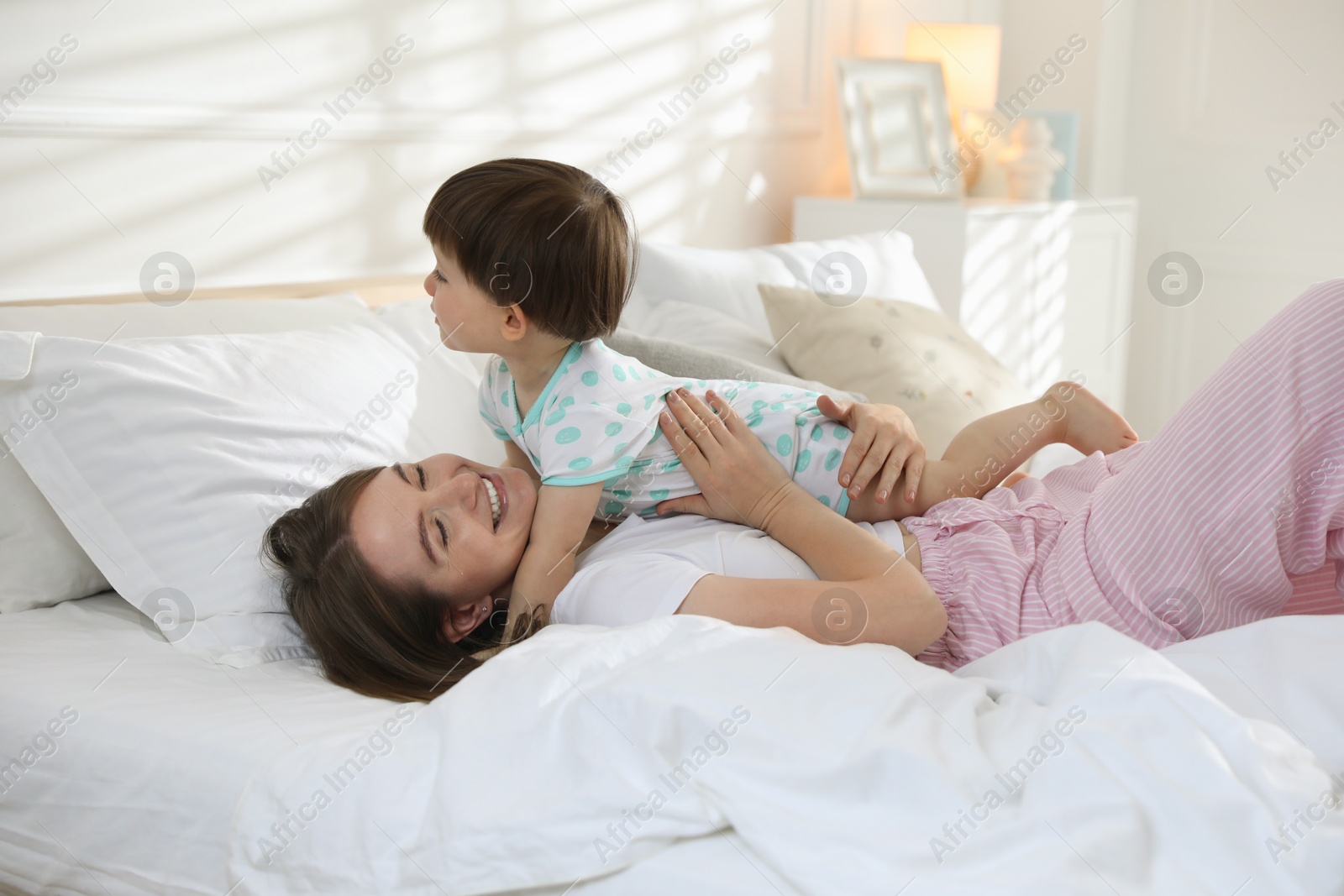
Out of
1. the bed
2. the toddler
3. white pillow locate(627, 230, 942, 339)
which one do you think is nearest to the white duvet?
the bed

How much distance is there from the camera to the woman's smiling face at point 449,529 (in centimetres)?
117

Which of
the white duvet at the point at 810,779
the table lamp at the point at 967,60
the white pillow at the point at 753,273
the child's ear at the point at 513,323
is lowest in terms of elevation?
the white duvet at the point at 810,779

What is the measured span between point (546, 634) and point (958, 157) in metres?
→ 2.63

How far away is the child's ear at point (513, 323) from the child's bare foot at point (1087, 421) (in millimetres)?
747

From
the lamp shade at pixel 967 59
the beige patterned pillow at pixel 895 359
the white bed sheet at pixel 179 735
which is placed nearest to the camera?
the white bed sheet at pixel 179 735

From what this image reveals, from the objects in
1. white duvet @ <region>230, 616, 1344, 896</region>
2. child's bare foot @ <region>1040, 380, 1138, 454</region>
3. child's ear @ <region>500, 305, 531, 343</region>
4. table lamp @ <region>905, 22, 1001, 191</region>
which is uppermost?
table lamp @ <region>905, 22, 1001, 191</region>

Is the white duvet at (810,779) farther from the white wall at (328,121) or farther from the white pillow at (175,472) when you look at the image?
the white wall at (328,121)

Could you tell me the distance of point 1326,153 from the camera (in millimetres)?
3320

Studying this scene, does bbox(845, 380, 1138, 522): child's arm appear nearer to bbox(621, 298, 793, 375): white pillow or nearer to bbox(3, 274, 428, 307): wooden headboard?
bbox(621, 298, 793, 375): white pillow

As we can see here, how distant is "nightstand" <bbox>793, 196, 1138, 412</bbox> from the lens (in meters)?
2.94

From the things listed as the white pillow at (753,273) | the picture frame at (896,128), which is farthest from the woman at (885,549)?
the picture frame at (896,128)

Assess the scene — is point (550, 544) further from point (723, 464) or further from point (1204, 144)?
point (1204, 144)

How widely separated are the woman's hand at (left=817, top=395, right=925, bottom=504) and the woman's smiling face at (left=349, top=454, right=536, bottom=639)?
381 millimetres

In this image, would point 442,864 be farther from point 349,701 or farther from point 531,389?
point 531,389
